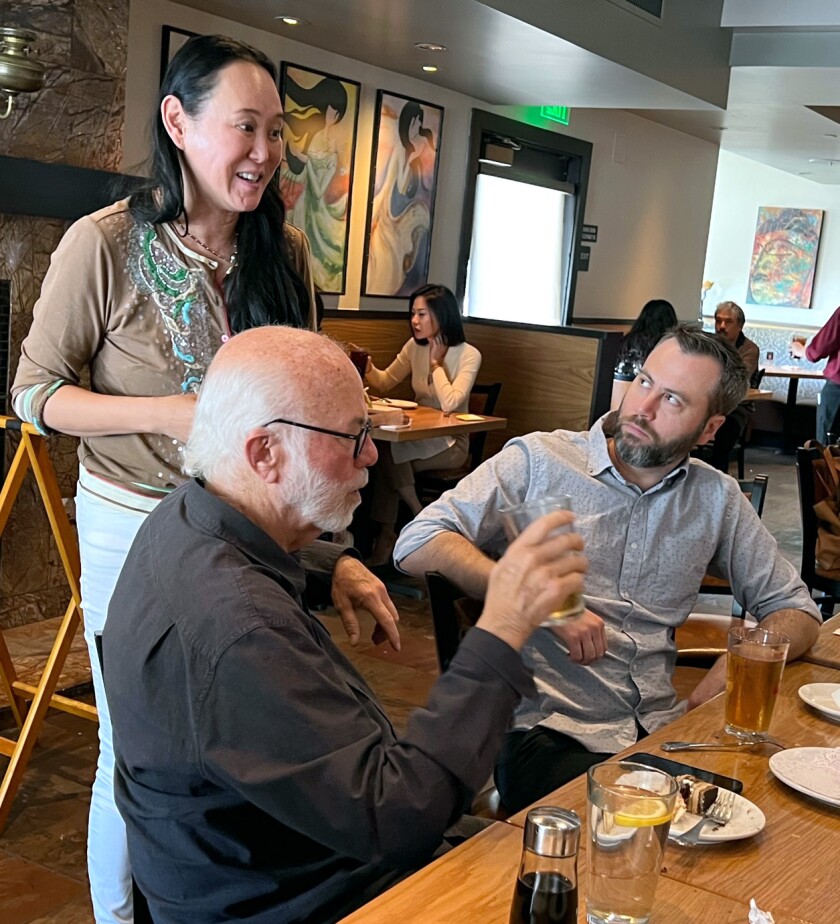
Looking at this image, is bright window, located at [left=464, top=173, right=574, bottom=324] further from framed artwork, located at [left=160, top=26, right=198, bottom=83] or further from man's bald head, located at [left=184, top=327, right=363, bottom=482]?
man's bald head, located at [left=184, top=327, right=363, bottom=482]

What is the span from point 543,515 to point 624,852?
1.21 feet

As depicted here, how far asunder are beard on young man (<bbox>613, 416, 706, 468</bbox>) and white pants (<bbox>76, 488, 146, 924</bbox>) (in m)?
0.91

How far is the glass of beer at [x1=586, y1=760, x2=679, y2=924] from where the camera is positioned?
1156 millimetres

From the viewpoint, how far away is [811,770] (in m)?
1.56

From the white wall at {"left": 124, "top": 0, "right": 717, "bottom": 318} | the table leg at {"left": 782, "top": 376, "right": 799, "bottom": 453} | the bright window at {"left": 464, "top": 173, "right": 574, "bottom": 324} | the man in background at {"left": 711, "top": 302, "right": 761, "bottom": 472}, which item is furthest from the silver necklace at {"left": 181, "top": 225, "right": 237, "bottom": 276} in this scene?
the table leg at {"left": 782, "top": 376, "right": 799, "bottom": 453}

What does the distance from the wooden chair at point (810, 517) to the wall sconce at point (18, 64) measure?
9.08ft

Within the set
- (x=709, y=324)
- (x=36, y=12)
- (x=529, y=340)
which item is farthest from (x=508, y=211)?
(x=709, y=324)

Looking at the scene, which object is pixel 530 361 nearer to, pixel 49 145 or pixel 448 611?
pixel 49 145

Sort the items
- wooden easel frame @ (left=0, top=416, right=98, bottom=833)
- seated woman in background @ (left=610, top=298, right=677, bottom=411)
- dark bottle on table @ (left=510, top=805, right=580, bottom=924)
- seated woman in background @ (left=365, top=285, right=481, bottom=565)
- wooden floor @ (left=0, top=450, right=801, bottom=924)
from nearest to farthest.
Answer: dark bottle on table @ (left=510, top=805, right=580, bottom=924) → wooden floor @ (left=0, top=450, right=801, bottom=924) → wooden easel frame @ (left=0, top=416, right=98, bottom=833) → seated woman in background @ (left=610, top=298, right=677, bottom=411) → seated woman in background @ (left=365, top=285, right=481, bottom=565)

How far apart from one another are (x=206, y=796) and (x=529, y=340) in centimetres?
587

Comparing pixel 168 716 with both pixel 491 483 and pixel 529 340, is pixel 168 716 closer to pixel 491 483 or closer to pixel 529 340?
pixel 491 483

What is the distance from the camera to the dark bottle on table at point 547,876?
106 centimetres

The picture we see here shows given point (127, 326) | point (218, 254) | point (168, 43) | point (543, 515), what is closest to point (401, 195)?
point (168, 43)

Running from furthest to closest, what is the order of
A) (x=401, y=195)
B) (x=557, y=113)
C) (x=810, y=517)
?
(x=557, y=113), (x=401, y=195), (x=810, y=517)
